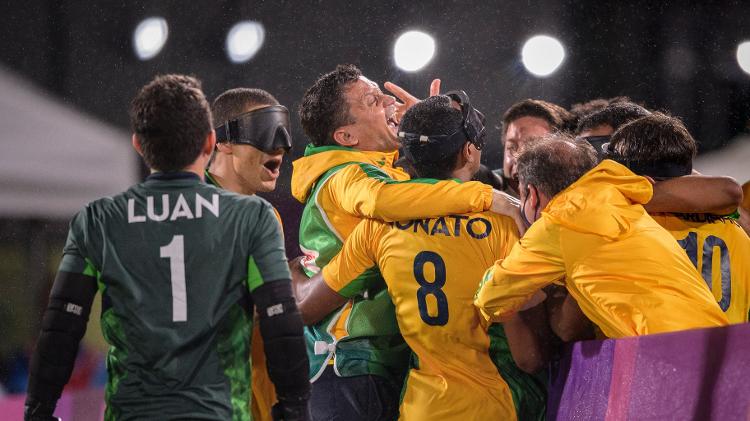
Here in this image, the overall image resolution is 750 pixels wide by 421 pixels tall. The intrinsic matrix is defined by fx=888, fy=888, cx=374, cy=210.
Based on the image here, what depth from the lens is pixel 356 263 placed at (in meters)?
2.75

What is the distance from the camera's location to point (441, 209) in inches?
101

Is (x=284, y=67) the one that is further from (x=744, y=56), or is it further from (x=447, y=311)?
(x=447, y=311)

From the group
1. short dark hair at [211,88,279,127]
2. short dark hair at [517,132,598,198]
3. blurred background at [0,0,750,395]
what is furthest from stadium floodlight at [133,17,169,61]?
short dark hair at [517,132,598,198]

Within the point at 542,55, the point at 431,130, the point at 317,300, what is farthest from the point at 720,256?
the point at 542,55

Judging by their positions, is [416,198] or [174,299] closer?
[174,299]

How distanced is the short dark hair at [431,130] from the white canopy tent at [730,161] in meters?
3.96

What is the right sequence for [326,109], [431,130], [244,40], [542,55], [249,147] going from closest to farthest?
[431,130]
[249,147]
[326,109]
[244,40]
[542,55]

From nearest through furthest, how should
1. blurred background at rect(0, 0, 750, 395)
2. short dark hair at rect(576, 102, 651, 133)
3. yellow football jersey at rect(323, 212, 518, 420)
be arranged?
yellow football jersey at rect(323, 212, 518, 420)
short dark hair at rect(576, 102, 651, 133)
blurred background at rect(0, 0, 750, 395)

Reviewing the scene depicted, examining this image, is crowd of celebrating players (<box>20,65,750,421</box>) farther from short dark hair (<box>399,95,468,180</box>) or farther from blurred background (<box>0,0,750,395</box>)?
blurred background (<box>0,0,750,395</box>)

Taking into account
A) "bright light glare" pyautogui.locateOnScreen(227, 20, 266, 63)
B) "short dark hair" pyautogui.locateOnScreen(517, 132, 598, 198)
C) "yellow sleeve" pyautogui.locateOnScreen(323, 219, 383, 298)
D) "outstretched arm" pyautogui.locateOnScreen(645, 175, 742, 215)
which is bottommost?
"yellow sleeve" pyautogui.locateOnScreen(323, 219, 383, 298)

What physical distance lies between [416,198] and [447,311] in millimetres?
340

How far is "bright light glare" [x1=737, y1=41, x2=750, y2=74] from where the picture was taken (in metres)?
6.19

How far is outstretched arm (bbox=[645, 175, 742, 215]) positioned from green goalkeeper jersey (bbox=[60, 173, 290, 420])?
1317 millimetres

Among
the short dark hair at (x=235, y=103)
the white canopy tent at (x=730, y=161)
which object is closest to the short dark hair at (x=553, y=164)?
the short dark hair at (x=235, y=103)
